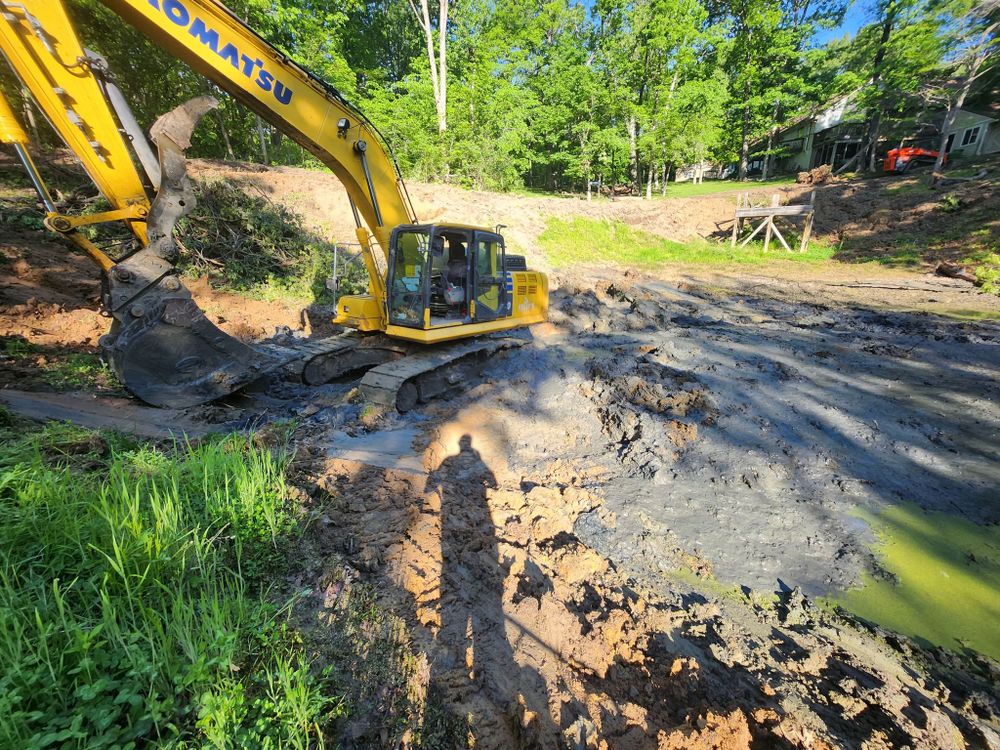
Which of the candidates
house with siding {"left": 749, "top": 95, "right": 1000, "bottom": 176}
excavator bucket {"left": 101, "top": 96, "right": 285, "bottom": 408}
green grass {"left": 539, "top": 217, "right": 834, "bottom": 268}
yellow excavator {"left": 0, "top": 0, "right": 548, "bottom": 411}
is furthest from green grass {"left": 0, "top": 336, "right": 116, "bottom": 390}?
house with siding {"left": 749, "top": 95, "right": 1000, "bottom": 176}

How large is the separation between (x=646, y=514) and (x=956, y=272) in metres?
16.3

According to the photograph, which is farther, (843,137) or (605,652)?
(843,137)

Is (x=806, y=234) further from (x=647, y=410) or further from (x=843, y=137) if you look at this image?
(x=843, y=137)

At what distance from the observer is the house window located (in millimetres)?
25028

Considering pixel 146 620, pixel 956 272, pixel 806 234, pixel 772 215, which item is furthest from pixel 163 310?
pixel 806 234

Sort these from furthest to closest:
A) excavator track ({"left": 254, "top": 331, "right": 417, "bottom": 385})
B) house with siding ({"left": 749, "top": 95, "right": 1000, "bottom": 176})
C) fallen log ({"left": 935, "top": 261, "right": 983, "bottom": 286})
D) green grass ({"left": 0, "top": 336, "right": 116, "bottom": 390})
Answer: house with siding ({"left": 749, "top": 95, "right": 1000, "bottom": 176})
fallen log ({"left": 935, "top": 261, "right": 983, "bottom": 286})
excavator track ({"left": 254, "top": 331, "right": 417, "bottom": 385})
green grass ({"left": 0, "top": 336, "right": 116, "bottom": 390})

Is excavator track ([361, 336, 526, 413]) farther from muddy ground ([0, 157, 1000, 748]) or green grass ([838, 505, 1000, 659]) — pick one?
green grass ([838, 505, 1000, 659])

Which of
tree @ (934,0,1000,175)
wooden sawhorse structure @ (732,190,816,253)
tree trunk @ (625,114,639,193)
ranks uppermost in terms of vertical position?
tree @ (934,0,1000,175)

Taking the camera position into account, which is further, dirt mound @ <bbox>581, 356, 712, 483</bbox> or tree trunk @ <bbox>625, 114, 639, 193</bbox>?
tree trunk @ <bbox>625, 114, 639, 193</bbox>

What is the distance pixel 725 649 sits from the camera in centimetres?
264

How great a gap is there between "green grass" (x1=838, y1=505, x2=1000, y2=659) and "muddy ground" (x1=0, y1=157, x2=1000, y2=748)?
15cm

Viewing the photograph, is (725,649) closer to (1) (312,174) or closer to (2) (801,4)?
(1) (312,174)

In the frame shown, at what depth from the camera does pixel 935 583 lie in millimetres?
3260

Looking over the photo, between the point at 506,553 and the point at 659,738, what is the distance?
1.48 meters
